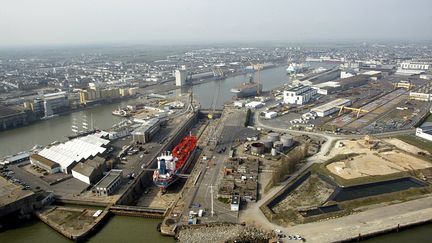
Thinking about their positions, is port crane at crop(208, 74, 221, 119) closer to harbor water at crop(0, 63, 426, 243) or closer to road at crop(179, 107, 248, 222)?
harbor water at crop(0, 63, 426, 243)

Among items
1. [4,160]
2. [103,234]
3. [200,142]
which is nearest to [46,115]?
[4,160]

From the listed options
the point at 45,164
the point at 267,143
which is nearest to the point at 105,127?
the point at 45,164

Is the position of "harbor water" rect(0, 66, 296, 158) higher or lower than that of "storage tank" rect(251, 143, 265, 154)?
lower

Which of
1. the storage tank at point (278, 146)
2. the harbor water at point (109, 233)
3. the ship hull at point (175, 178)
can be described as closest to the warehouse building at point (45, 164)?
the harbor water at point (109, 233)

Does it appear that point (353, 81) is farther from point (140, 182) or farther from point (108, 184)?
point (108, 184)

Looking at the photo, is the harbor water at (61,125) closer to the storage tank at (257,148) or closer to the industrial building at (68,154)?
the industrial building at (68,154)

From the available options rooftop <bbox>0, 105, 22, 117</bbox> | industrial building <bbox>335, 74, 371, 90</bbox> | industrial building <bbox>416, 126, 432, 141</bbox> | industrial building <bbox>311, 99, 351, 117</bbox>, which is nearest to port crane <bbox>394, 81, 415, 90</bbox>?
industrial building <bbox>335, 74, 371, 90</bbox>

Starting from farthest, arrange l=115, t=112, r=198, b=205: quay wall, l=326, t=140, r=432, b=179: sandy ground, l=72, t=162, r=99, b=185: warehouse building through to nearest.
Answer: l=326, t=140, r=432, b=179: sandy ground < l=72, t=162, r=99, b=185: warehouse building < l=115, t=112, r=198, b=205: quay wall
